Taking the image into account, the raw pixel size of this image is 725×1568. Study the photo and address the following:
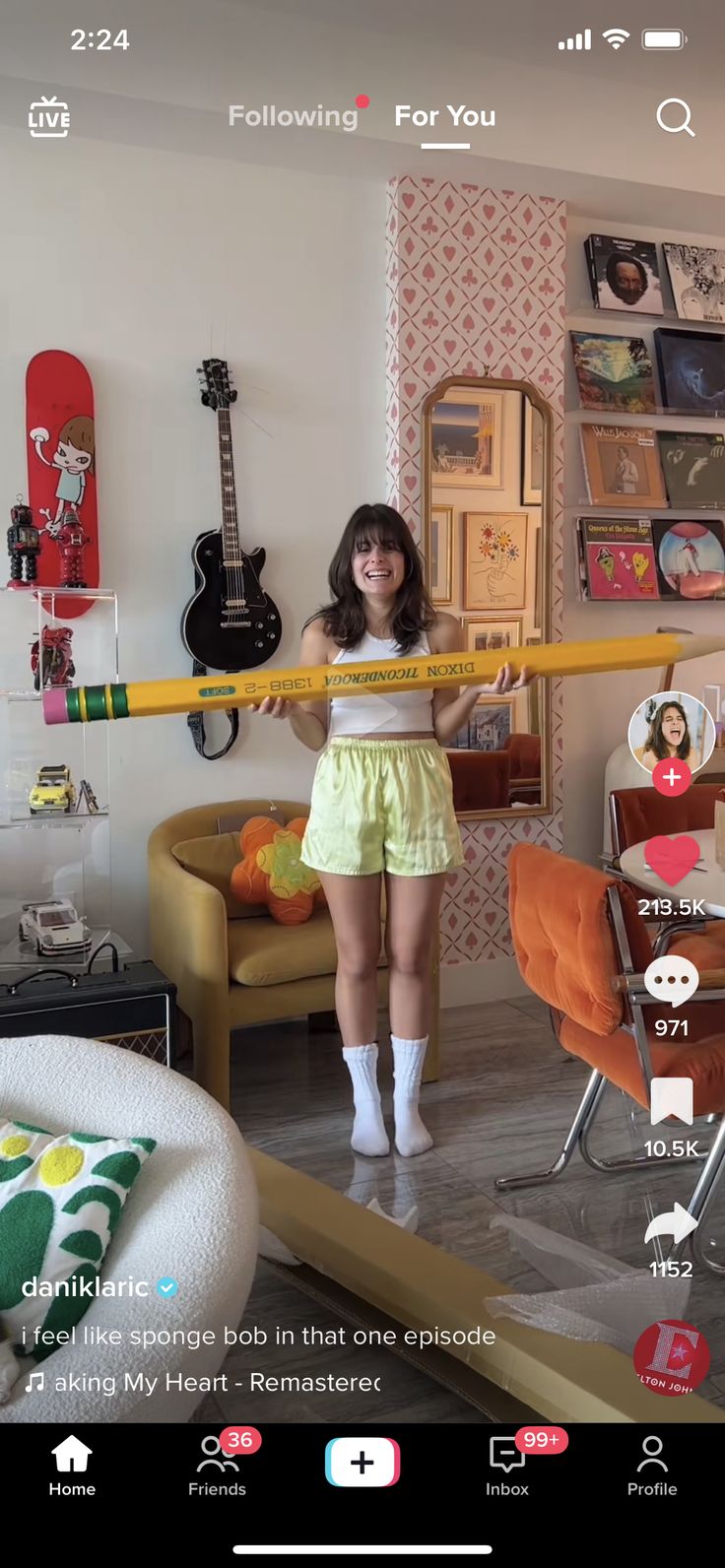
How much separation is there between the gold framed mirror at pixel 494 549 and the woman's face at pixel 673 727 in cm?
265

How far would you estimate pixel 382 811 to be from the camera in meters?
2.27

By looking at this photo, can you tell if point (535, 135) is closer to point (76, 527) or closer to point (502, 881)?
point (76, 527)

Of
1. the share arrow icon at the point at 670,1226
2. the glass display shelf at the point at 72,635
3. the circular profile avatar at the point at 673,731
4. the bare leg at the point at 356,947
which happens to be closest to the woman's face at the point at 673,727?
the circular profile avatar at the point at 673,731

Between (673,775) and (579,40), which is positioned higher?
(579,40)

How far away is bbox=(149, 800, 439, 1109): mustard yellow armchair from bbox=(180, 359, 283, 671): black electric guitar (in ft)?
1.48

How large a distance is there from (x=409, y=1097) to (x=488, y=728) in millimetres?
1258

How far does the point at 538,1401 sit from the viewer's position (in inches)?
30.8

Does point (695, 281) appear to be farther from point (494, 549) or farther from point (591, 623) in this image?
point (591, 623)

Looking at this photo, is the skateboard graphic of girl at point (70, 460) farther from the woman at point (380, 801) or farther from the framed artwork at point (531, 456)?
the framed artwork at point (531, 456)

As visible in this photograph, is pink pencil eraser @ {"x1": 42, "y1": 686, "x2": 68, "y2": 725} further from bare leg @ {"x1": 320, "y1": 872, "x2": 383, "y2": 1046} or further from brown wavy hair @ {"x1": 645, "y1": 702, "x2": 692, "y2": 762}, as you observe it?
bare leg @ {"x1": 320, "y1": 872, "x2": 383, "y2": 1046}

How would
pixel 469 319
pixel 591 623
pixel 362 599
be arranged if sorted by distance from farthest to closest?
pixel 591 623
pixel 469 319
pixel 362 599

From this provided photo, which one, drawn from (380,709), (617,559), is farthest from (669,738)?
(617,559)

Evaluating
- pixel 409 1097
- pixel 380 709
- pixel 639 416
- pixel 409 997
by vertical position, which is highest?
pixel 639 416
